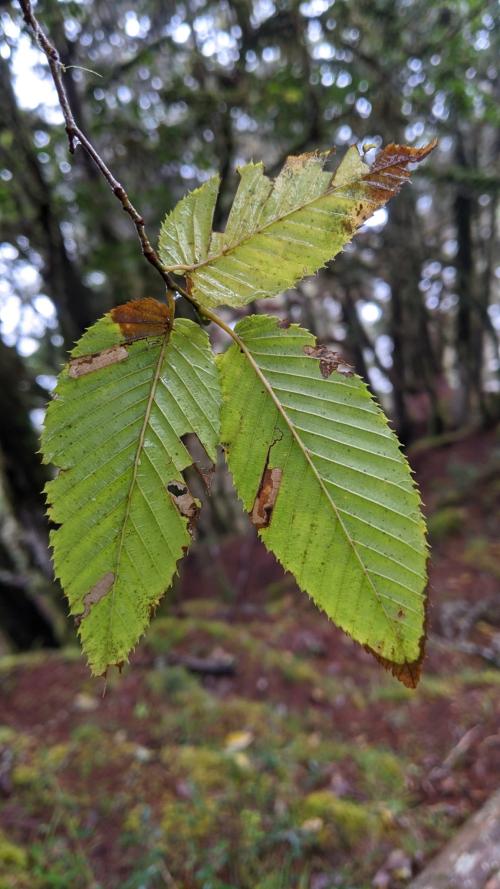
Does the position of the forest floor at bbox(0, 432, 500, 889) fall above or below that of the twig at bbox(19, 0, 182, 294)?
below

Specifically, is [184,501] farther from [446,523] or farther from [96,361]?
[446,523]

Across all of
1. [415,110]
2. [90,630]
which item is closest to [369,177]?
[90,630]

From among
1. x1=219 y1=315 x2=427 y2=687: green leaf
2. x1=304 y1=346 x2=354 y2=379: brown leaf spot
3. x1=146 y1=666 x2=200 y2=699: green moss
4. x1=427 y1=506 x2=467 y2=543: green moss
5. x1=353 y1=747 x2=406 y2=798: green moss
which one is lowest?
x1=353 y1=747 x2=406 y2=798: green moss

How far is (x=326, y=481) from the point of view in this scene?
513 mm

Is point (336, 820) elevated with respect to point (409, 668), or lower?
lower

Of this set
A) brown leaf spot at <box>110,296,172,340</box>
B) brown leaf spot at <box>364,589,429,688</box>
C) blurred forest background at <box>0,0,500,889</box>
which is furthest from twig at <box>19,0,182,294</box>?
blurred forest background at <box>0,0,500,889</box>

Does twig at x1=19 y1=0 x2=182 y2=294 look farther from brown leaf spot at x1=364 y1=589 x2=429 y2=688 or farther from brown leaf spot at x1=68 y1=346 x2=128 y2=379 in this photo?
brown leaf spot at x1=364 y1=589 x2=429 y2=688

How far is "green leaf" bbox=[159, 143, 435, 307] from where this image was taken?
519 mm

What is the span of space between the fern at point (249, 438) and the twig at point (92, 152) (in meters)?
0.04

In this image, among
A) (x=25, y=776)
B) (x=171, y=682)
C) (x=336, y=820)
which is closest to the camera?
(x=336, y=820)

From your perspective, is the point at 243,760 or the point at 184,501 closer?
the point at 184,501

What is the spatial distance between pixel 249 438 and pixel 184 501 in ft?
0.29

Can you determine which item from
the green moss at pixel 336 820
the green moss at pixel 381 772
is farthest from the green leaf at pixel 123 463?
the green moss at pixel 381 772

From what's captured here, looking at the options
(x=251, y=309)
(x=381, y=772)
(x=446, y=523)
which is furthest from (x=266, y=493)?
(x=446, y=523)
